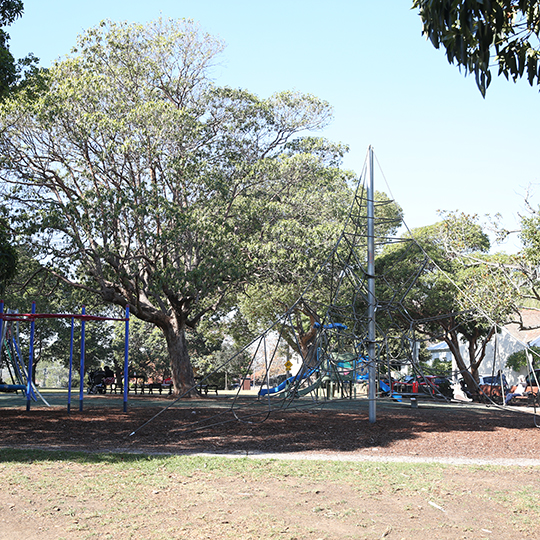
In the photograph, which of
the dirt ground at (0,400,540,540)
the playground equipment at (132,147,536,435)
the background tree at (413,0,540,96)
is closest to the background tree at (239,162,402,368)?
the playground equipment at (132,147,536,435)

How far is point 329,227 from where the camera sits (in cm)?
1769

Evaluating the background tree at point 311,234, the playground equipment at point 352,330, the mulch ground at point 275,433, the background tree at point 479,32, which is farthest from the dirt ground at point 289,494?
the background tree at point 311,234

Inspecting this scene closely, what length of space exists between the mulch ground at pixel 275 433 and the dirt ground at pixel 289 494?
→ 3cm

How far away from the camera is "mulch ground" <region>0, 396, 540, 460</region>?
831cm

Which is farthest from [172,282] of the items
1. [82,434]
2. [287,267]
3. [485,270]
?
[485,270]

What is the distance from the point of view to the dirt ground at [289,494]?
4.41 metres

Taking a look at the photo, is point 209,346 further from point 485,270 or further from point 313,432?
point 313,432

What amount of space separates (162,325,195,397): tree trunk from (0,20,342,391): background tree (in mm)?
39

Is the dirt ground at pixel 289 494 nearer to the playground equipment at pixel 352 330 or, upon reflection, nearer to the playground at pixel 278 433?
the playground at pixel 278 433

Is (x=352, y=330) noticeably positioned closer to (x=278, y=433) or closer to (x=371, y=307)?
(x=371, y=307)

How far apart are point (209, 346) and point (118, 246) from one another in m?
21.5

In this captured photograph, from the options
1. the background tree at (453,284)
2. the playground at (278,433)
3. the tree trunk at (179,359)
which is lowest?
the playground at (278,433)

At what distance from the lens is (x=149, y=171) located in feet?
63.2

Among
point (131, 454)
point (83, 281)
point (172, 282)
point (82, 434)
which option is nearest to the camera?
point (131, 454)
